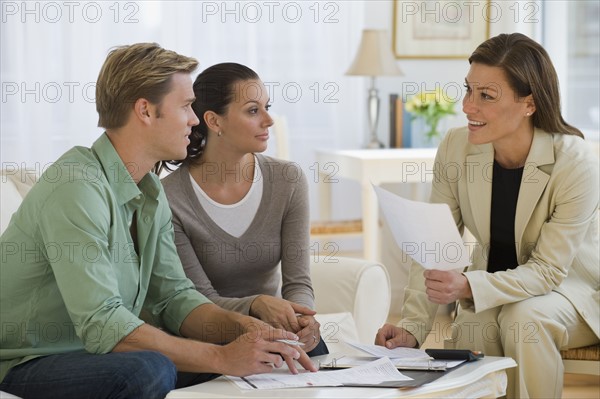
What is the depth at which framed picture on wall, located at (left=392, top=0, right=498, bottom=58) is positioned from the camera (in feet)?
17.2

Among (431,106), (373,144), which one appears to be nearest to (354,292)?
(431,106)

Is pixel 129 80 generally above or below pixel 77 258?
above

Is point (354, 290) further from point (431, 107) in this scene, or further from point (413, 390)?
point (431, 107)

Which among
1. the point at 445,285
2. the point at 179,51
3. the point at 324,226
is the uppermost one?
the point at 179,51

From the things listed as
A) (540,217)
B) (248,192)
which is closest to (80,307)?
(248,192)

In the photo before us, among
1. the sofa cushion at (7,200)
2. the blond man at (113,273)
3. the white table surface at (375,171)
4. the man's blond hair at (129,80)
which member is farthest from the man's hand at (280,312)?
the white table surface at (375,171)

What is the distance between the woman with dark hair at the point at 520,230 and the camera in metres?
2.21

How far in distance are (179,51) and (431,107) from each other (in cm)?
143

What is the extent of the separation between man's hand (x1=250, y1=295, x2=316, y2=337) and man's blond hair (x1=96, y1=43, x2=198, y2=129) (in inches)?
21.8

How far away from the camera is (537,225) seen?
91.3 inches

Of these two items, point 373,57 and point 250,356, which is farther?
point 373,57

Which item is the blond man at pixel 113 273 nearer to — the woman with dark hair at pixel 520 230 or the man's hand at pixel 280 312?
the man's hand at pixel 280 312

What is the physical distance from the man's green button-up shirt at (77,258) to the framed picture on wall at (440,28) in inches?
138

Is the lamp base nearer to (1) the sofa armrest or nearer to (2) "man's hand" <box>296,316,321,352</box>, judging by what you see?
(1) the sofa armrest
